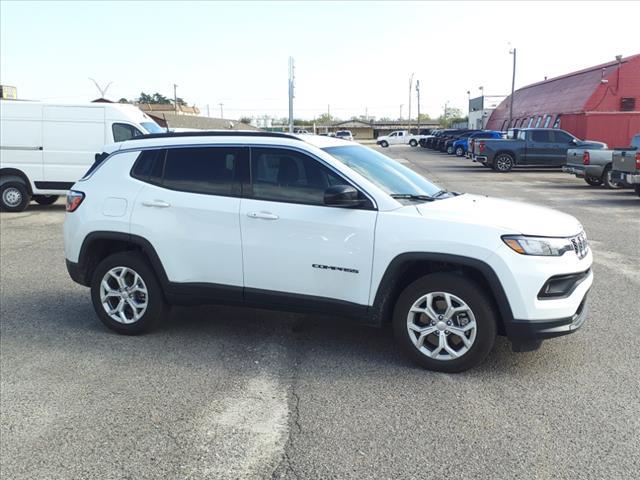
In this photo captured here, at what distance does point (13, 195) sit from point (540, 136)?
20783 millimetres

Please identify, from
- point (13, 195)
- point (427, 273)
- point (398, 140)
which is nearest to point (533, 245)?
point (427, 273)

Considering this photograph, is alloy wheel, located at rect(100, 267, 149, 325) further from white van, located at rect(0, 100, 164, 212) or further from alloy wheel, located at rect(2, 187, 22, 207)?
alloy wheel, located at rect(2, 187, 22, 207)

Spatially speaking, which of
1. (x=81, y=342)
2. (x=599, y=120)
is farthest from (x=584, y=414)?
(x=599, y=120)

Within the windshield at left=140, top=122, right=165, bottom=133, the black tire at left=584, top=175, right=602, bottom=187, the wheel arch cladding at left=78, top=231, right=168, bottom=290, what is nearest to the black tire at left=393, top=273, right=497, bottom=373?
Answer: the wheel arch cladding at left=78, top=231, right=168, bottom=290

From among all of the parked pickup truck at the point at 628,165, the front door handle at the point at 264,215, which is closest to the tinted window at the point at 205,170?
the front door handle at the point at 264,215

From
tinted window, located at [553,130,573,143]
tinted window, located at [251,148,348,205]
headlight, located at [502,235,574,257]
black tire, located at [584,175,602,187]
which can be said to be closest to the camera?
headlight, located at [502,235,574,257]

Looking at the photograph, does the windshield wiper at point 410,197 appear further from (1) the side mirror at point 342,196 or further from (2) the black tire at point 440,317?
(2) the black tire at point 440,317

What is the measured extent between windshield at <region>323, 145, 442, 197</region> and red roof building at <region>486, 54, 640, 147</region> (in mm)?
30632

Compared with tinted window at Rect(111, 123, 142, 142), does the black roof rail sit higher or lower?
lower

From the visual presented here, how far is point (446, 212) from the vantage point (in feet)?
15.7

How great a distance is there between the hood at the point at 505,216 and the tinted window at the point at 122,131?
10.6m

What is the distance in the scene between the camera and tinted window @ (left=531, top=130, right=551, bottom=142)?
26655mm

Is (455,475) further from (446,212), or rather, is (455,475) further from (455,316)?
(446,212)

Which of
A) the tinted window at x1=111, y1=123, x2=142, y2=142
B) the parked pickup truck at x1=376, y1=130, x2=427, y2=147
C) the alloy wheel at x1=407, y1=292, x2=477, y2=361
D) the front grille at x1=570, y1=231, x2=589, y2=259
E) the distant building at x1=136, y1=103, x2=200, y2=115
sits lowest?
the alloy wheel at x1=407, y1=292, x2=477, y2=361
